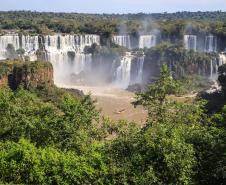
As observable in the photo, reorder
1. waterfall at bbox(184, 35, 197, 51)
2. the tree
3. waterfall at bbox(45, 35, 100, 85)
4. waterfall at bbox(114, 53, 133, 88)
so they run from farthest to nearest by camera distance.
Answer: waterfall at bbox(184, 35, 197, 51) → waterfall at bbox(45, 35, 100, 85) → waterfall at bbox(114, 53, 133, 88) → the tree

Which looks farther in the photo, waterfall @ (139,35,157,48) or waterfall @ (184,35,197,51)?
waterfall @ (139,35,157,48)

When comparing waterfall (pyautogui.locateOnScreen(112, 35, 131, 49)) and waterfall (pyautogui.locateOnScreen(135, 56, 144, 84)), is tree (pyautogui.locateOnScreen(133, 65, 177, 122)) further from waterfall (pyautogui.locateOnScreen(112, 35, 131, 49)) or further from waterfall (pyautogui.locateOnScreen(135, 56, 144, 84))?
waterfall (pyautogui.locateOnScreen(112, 35, 131, 49))

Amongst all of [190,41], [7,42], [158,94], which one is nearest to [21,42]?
[7,42]

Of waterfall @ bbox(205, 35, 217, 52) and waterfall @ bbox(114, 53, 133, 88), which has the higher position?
waterfall @ bbox(205, 35, 217, 52)

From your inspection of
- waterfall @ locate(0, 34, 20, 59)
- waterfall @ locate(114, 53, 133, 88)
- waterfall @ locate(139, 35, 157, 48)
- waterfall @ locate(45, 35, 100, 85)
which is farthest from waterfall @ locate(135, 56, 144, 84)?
waterfall @ locate(0, 34, 20, 59)

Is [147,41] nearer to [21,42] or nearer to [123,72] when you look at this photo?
[123,72]

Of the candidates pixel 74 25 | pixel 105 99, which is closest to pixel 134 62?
pixel 105 99

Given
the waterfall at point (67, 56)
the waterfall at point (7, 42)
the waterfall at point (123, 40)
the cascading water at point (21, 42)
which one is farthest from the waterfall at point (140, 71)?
the waterfall at point (7, 42)
